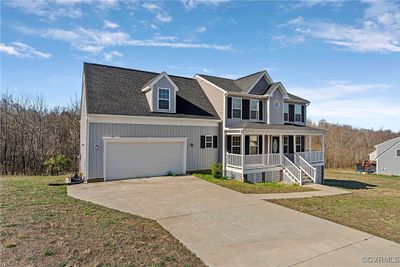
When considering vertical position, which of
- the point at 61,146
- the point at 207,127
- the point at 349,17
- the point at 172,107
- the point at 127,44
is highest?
the point at 349,17

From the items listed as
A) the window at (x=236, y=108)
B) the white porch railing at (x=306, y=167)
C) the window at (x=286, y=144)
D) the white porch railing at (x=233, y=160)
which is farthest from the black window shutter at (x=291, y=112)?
the white porch railing at (x=233, y=160)

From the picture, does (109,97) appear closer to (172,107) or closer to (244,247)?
(172,107)

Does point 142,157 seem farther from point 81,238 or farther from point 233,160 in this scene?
point 81,238

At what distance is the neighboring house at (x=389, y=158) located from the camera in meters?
33.5

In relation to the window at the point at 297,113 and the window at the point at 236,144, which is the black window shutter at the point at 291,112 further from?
the window at the point at 236,144

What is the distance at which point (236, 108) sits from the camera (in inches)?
676

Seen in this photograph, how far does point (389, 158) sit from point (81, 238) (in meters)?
41.7

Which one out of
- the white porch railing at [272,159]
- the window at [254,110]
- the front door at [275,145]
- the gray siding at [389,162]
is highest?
the window at [254,110]

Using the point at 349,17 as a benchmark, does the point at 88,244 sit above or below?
below

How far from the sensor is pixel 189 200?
9.20 m

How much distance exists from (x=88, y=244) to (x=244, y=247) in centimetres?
333

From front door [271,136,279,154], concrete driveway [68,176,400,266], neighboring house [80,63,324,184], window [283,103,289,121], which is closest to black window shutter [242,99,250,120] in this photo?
neighboring house [80,63,324,184]

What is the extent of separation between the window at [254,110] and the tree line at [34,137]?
45.3ft

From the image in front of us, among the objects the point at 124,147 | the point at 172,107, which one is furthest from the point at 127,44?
the point at 124,147
